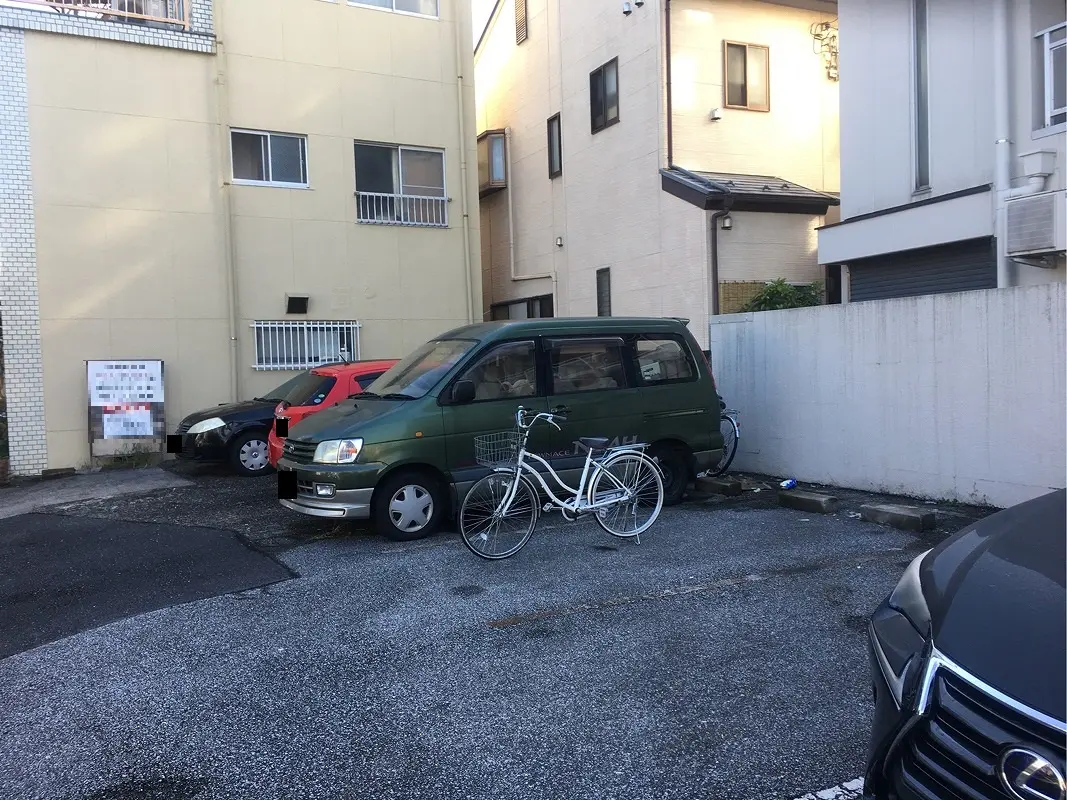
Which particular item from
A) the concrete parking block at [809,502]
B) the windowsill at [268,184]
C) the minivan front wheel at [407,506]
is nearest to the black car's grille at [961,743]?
the minivan front wheel at [407,506]

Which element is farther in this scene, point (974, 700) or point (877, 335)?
point (877, 335)

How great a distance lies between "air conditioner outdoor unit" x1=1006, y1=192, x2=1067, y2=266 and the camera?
7938 mm

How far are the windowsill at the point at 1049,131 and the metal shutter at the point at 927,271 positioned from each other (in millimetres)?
1067

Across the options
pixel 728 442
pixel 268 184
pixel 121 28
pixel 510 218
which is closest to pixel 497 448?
pixel 728 442

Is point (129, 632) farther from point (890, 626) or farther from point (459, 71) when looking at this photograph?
point (459, 71)

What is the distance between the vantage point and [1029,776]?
2.00 meters

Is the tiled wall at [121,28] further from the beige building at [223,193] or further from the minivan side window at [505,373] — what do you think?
the minivan side window at [505,373]

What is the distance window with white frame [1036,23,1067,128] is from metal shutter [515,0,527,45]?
10926 mm

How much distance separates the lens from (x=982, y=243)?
30.3 ft

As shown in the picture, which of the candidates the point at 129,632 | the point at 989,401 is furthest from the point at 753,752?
the point at 989,401

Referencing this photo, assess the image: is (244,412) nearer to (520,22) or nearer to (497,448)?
(497,448)

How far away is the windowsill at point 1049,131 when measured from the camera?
829 cm

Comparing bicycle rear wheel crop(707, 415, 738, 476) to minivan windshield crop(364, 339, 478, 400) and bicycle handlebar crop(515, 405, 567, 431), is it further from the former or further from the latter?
minivan windshield crop(364, 339, 478, 400)

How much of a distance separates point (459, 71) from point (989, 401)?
11.4m
